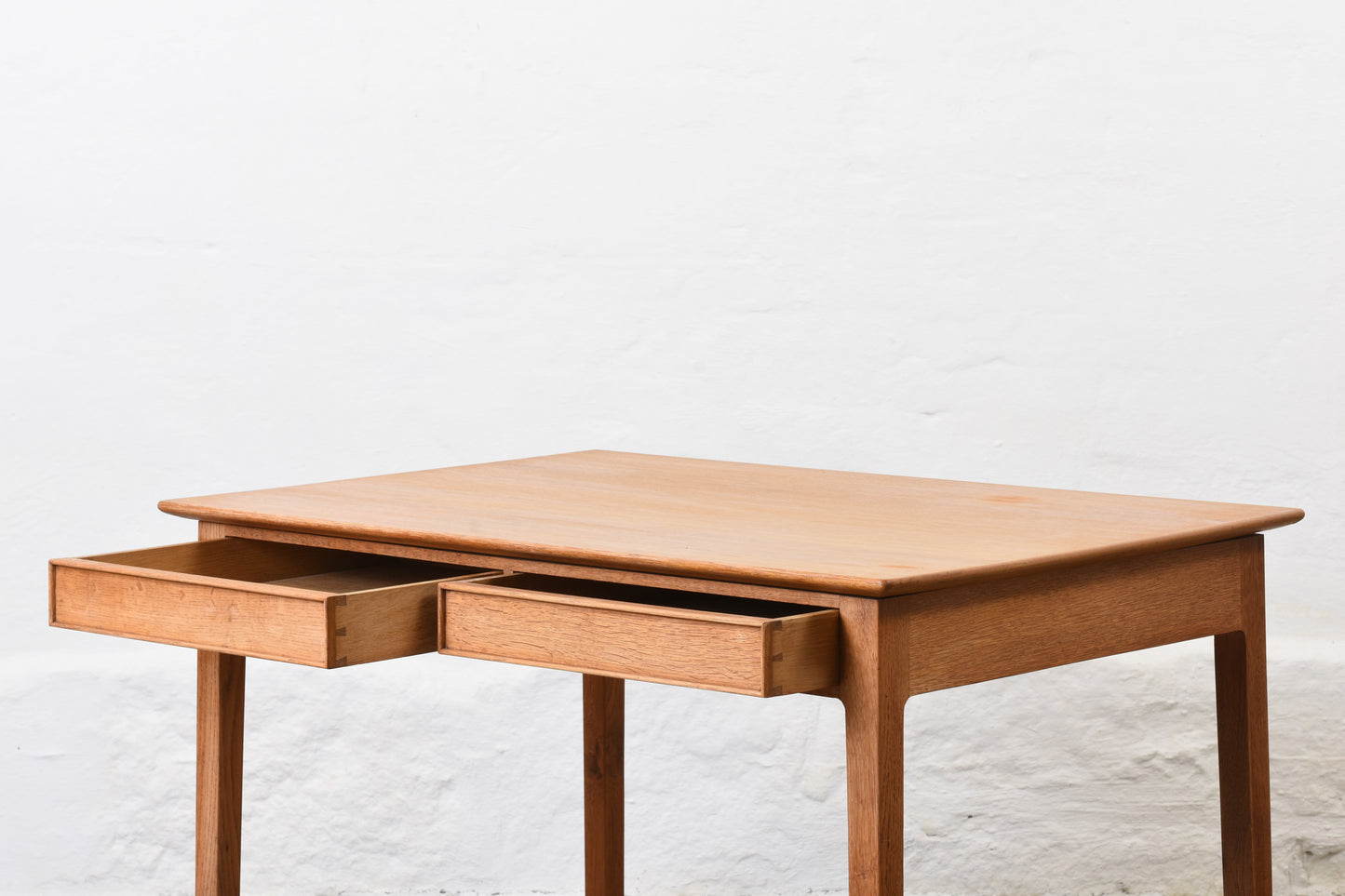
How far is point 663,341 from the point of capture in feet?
12.0

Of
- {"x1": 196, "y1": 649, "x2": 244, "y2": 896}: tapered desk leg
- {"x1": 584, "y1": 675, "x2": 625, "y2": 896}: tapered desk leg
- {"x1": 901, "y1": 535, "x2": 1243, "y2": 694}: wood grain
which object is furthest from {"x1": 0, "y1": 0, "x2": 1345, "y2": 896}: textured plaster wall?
{"x1": 901, "y1": 535, "x2": 1243, "y2": 694}: wood grain

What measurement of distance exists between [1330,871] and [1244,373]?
0.92m

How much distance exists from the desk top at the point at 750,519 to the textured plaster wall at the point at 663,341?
2.52ft

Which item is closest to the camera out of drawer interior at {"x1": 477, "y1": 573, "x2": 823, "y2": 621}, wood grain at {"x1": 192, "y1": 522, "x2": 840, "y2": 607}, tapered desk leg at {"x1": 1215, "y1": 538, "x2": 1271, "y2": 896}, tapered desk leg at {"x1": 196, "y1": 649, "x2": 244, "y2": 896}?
wood grain at {"x1": 192, "y1": 522, "x2": 840, "y2": 607}

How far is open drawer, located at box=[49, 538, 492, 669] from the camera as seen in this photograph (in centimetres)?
211

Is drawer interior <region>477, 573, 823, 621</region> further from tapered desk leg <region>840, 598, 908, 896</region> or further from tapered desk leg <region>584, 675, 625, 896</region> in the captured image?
tapered desk leg <region>584, 675, 625, 896</region>

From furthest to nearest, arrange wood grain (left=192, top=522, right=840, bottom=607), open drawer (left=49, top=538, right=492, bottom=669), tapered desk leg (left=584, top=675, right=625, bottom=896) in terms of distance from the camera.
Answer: tapered desk leg (left=584, top=675, right=625, bottom=896) → open drawer (left=49, top=538, right=492, bottom=669) → wood grain (left=192, top=522, right=840, bottom=607)

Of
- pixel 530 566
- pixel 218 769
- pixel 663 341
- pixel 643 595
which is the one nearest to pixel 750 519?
pixel 643 595

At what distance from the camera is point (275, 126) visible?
147 inches

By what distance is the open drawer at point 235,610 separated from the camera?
2.11m

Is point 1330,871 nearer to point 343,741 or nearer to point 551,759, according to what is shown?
point 551,759

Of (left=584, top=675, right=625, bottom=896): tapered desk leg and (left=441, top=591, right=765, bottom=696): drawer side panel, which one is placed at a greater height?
(left=441, top=591, right=765, bottom=696): drawer side panel

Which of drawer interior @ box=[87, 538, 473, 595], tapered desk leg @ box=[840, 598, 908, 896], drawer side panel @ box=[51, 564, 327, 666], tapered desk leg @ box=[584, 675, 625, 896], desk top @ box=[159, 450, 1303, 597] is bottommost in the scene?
tapered desk leg @ box=[584, 675, 625, 896]

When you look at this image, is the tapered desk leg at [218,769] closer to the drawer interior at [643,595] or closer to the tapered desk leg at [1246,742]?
the drawer interior at [643,595]
